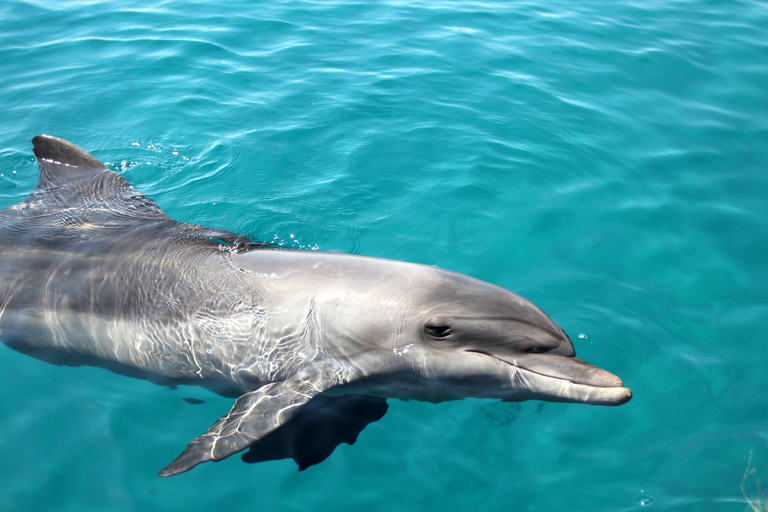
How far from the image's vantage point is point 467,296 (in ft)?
16.2

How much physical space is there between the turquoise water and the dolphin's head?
57 cm

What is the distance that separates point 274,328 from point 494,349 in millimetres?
2109

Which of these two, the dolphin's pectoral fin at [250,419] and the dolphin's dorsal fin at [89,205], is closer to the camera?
the dolphin's pectoral fin at [250,419]

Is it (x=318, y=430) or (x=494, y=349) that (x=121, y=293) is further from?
(x=494, y=349)

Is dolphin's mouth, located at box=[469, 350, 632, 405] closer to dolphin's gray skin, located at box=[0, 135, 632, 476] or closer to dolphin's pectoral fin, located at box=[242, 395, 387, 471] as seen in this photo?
dolphin's gray skin, located at box=[0, 135, 632, 476]

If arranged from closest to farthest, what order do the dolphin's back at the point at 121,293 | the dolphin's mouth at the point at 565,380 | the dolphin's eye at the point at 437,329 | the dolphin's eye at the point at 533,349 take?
the dolphin's mouth at the point at 565,380
the dolphin's eye at the point at 533,349
the dolphin's eye at the point at 437,329
the dolphin's back at the point at 121,293

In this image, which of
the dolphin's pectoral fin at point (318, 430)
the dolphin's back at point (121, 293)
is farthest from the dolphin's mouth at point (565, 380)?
the dolphin's back at point (121, 293)

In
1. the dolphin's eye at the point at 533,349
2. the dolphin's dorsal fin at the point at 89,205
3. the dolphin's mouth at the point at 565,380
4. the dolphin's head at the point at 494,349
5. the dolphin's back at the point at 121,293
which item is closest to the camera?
the dolphin's mouth at the point at 565,380

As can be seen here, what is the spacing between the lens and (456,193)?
829 centimetres

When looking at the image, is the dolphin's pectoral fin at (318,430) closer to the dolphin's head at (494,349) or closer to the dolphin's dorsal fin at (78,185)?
the dolphin's head at (494,349)

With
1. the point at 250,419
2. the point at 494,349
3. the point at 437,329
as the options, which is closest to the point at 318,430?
the point at 250,419

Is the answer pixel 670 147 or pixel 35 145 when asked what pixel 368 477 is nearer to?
pixel 35 145

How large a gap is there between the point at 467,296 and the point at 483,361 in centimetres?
61

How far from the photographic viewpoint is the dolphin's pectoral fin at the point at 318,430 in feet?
16.6
